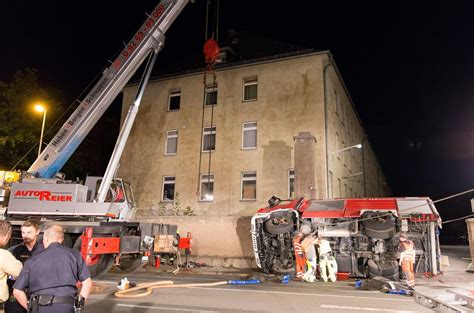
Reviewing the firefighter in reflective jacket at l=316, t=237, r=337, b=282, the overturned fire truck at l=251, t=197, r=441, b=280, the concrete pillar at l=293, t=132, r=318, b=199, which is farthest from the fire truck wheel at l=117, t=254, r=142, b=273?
the concrete pillar at l=293, t=132, r=318, b=199

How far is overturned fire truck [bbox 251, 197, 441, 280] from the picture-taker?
11.5 m

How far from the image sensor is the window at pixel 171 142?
21.2 metres

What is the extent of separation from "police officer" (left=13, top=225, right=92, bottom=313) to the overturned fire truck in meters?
9.18

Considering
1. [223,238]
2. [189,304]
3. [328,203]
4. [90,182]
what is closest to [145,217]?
[223,238]

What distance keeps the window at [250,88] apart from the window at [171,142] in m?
4.41

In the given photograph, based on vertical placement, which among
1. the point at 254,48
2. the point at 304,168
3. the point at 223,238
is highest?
the point at 254,48

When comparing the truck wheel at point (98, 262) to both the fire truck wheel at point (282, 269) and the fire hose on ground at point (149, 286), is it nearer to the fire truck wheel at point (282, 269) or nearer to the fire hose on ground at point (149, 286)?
the fire hose on ground at point (149, 286)

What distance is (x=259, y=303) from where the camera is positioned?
772cm

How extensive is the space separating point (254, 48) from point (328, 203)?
491 inches

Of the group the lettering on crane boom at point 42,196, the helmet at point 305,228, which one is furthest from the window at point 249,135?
the lettering on crane boom at point 42,196

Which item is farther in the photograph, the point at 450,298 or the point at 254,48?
the point at 254,48

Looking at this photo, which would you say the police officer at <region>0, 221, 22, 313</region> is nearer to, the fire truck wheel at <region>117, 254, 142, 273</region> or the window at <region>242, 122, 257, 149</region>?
the fire truck wheel at <region>117, 254, 142, 273</region>

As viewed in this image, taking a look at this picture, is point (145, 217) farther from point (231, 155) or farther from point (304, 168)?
point (304, 168)

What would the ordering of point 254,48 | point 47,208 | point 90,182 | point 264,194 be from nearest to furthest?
point 47,208 < point 90,182 < point 264,194 < point 254,48
